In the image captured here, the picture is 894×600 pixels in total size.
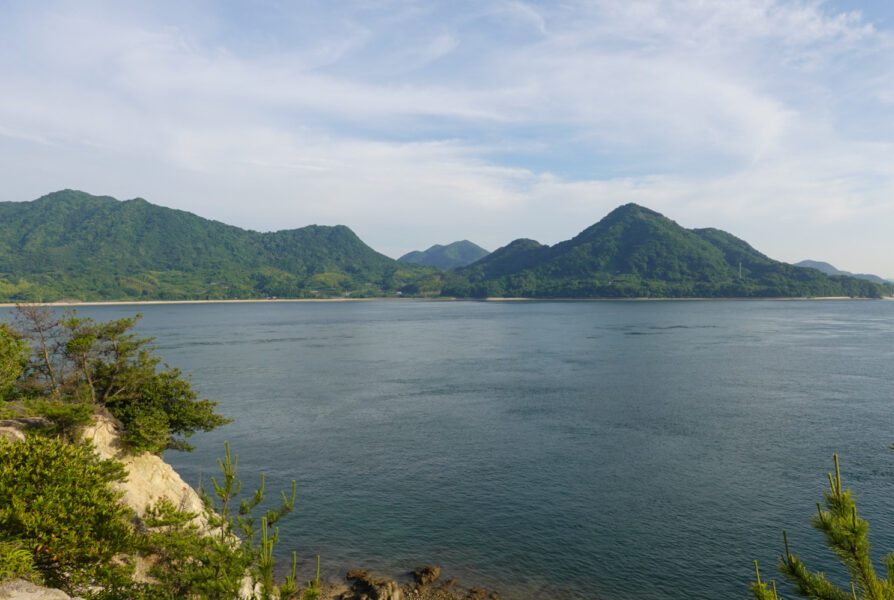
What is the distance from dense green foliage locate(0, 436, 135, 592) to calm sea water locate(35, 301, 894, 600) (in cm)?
1886

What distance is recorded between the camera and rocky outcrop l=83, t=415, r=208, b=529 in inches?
1433

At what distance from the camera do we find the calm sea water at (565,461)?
130ft

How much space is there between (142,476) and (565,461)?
4237 centimetres

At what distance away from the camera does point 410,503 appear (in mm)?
48969

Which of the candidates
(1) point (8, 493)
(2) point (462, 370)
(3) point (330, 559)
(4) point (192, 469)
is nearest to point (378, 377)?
(2) point (462, 370)

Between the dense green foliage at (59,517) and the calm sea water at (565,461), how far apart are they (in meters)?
18.9

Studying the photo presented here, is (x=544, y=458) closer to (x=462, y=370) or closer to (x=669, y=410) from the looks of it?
(x=669, y=410)

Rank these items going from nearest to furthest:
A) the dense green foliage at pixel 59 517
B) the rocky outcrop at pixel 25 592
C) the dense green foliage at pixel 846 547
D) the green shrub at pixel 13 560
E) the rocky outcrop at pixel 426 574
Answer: the dense green foliage at pixel 846 547, the green shrub at pixel 13 560, the rocky outcrop at pixel 25 592, the dense green foliage at pixel 59 517, the rocky outcrop at pixel 426 574

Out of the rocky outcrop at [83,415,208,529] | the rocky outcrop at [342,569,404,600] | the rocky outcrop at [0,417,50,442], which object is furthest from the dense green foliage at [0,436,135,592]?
the rocky outcrop at [342,569,404,600]

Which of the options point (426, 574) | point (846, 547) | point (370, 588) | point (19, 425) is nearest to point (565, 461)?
point (426, 574)

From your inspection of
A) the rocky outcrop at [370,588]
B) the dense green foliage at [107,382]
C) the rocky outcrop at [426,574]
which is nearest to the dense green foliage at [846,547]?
the rocky outcrop at [370,588]

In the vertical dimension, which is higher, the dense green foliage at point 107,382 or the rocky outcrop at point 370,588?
the dense green foliage at point 107,382

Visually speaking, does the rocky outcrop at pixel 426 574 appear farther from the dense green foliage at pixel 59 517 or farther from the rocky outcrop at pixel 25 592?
the rocky outcrop at pixel 25 592

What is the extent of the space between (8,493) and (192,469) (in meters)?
41.4
